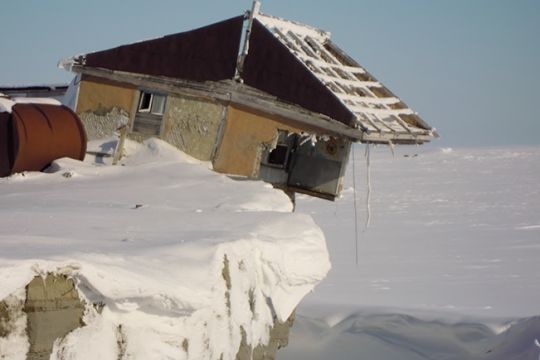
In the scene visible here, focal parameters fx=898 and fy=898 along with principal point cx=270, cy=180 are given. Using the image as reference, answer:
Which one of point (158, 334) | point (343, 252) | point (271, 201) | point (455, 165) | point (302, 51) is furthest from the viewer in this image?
point (455, 165)

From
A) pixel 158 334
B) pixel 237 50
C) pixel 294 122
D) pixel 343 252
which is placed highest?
pixel 237 50

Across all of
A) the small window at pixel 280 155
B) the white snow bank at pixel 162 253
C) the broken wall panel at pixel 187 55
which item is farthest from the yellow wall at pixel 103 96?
the white snow bank at pixel 162 253

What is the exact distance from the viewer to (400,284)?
84.5 feet

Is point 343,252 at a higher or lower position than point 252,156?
lower

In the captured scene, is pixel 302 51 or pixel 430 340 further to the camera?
pixel 302 51

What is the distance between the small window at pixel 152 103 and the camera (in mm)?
18766

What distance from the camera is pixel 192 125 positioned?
60.3 feet

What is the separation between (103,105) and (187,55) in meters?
2.20

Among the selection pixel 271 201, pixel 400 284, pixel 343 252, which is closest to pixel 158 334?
pixel 271 201

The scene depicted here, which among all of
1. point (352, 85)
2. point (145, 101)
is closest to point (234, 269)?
point (145, 101)

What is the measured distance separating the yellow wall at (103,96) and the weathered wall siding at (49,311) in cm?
1166

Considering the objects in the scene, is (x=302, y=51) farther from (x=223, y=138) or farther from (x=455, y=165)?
(x=455, y=165)

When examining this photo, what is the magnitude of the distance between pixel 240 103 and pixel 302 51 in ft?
6.44

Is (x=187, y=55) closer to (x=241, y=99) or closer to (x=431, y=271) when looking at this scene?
(x=241, y=99)
